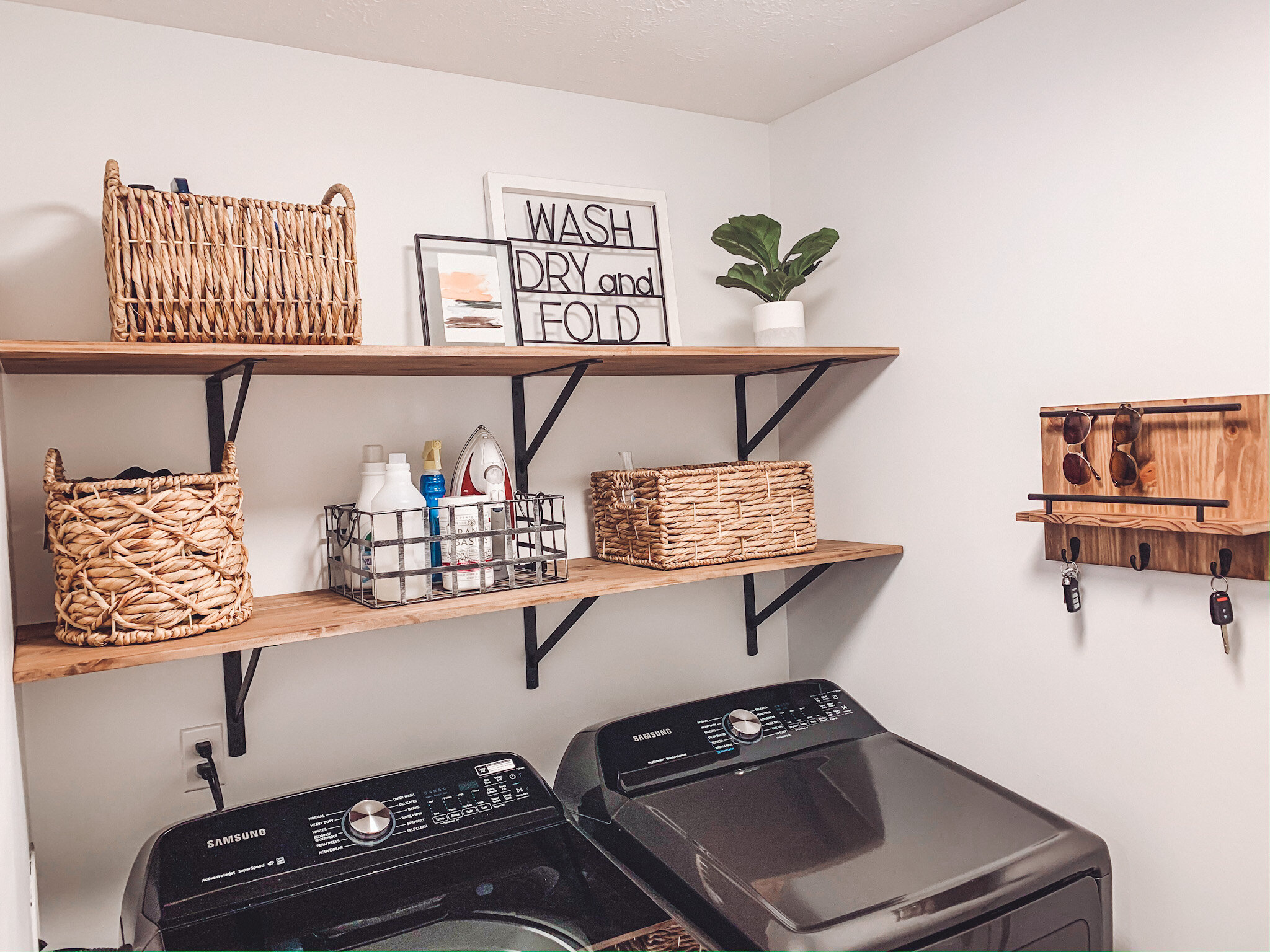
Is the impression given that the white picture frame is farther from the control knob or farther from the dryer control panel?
the control knob

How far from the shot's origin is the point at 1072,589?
1.56m

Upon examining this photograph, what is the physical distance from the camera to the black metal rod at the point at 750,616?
87.9 inches

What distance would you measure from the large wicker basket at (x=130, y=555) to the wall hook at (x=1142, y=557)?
4.86 feet

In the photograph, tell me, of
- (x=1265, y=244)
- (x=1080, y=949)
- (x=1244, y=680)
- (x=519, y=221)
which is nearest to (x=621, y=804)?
(x=1080, y=949)

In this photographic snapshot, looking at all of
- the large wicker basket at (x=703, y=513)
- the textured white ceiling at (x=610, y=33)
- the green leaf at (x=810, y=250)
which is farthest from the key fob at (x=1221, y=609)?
the textured white ceiling at (x=610, y=33)

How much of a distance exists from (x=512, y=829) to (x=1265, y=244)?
149cm

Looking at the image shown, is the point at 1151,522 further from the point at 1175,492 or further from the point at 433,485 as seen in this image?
the point at 433,485

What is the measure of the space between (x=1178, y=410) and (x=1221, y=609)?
31 centimetres

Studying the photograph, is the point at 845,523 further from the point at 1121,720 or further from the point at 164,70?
the point at 164,70

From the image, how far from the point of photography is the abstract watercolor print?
1.69 metres

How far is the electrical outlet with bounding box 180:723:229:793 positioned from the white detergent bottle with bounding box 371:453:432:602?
45 centimetres

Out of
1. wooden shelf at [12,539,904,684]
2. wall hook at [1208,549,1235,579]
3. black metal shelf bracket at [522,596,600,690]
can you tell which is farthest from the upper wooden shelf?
wall hook at [1208,549,1235,579]

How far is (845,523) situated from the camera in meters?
2.11

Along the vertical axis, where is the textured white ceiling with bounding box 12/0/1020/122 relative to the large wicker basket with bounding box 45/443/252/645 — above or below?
above
